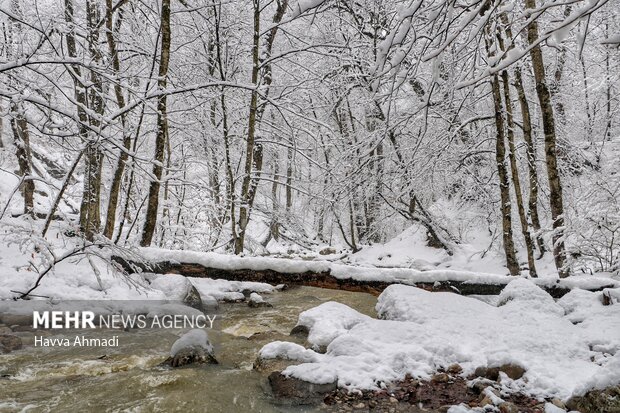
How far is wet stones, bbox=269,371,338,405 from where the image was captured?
132 inches

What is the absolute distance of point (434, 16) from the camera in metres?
1.85

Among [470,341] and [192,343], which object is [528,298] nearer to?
[470,341]

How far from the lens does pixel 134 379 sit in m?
3.69

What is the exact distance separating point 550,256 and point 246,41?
29.0 feet

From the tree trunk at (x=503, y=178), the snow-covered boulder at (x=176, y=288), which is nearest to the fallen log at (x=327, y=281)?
the snow-covered boulder at (x=176, y=288)

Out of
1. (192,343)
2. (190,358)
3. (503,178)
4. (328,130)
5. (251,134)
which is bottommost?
(190,358)

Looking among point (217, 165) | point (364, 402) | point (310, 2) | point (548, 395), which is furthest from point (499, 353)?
point (217, 165)

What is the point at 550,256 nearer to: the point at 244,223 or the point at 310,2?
the point at 244,223

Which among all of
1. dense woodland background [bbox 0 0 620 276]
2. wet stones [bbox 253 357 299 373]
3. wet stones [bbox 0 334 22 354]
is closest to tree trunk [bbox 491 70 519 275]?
dense woodland background [bbox 0 0 620 276]

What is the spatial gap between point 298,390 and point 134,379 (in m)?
1.50

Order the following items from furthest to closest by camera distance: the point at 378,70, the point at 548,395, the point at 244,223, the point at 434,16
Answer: the point at 244,223 → the point at 548,395 → the point at 378,70 → the point at 434,16

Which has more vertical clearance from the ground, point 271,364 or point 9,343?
A: point 9,343

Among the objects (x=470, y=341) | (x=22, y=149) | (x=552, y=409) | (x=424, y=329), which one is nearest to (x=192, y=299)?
(x=424, y=329)

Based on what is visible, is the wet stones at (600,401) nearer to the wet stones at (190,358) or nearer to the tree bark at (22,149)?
the wet stones at (190,358)
